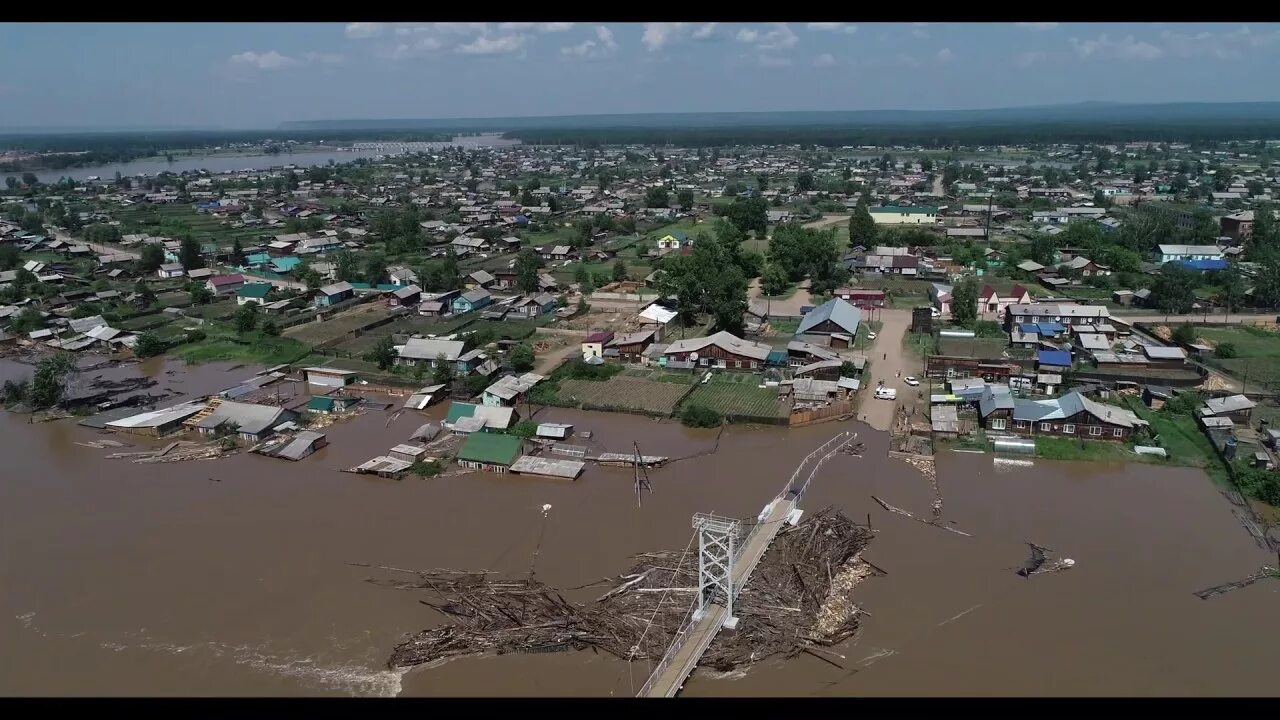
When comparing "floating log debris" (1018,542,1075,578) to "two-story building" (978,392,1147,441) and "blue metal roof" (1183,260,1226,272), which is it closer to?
"two-story building" (978,392,1147,441)

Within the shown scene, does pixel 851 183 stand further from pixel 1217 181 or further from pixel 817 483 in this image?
pixel 817 483

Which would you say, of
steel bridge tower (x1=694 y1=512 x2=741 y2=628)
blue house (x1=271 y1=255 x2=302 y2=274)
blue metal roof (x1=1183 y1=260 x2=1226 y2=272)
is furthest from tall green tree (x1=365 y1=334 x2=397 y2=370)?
blue metal roof (x1=1183 y1=260 x2=1226 y2=272)

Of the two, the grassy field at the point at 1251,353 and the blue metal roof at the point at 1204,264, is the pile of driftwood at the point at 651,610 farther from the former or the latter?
the blue metal roof at the point at 1204,264

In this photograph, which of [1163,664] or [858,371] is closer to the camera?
[1163,664]

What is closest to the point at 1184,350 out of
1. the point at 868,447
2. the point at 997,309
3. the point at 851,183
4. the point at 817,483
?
the point at 997,309

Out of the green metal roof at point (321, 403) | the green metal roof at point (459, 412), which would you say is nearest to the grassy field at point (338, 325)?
the green metal roof at point (321, 403)

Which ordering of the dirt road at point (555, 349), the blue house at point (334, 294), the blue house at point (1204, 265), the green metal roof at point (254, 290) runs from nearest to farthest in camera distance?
the dirt road at point (555, 349) < the green metal roof at point (254, 290) < the blue house at point (334, 294) < the blue house at point (1204, 265)

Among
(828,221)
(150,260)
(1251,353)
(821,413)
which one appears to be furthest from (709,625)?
(828,221)
